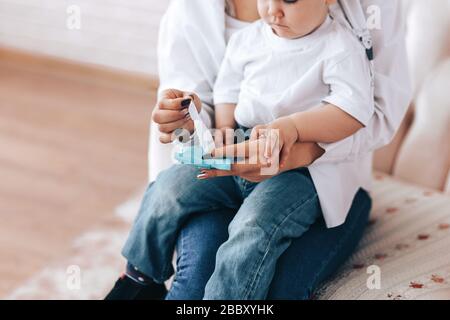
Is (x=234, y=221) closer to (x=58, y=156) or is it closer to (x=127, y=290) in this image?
(x=127, y=290)

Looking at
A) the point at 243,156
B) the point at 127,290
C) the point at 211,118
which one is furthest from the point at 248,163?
the point at 127,290

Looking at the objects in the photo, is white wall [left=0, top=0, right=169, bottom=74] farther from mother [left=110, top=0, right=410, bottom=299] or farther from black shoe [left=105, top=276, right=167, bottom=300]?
black shoe [left=105, top=276, right=167, bottom=300]

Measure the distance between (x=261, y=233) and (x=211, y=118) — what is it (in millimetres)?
271

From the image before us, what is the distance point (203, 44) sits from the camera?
3.74 ft

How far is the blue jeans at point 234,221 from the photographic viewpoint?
0.92 m

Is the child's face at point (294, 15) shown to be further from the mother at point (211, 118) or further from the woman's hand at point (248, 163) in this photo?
the woman's hand at point (248, 163)

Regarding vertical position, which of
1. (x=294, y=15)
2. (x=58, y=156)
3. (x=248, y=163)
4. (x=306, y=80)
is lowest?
(x=58, y=156)

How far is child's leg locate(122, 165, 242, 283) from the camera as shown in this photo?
3.43 ft

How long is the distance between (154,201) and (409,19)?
0.73 m

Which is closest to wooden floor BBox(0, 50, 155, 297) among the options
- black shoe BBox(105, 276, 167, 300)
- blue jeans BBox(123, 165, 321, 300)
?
black shoe BBox(105, 276, 167, 300)

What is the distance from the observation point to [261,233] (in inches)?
36.9
